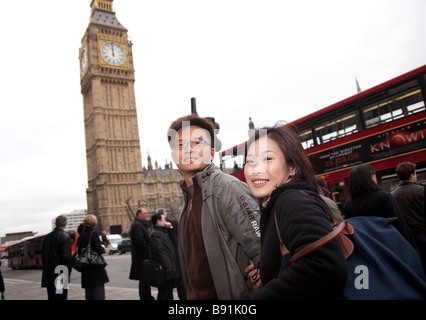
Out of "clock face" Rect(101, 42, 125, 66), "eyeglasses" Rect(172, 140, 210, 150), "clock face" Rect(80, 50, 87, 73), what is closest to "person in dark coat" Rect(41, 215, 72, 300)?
"eyeglasses" Rect(172, 140, 210, 150)

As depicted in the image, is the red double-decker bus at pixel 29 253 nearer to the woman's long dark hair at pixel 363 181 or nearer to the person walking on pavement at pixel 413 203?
the person walking on pavement at pixel 413 203

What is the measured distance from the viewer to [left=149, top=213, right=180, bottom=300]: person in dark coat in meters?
4.57

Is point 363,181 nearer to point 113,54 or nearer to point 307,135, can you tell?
point 307,135

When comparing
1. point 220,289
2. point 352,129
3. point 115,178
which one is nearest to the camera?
point 220,289

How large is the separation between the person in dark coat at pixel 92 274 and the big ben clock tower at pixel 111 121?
5334cm

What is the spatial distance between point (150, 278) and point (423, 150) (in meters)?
6.50

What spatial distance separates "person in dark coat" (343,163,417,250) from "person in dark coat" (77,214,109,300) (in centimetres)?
353

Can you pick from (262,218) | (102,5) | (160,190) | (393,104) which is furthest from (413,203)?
(102,5)

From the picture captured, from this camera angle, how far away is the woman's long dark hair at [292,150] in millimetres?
1513

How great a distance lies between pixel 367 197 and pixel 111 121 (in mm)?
60278

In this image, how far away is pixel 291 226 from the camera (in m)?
1.13
